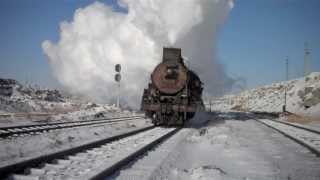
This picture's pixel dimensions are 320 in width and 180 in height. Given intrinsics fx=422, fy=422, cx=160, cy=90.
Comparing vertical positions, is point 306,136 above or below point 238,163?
above

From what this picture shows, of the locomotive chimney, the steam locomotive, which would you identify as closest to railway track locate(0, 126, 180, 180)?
the steam locomotive

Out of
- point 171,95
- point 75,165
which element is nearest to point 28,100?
point 171,95

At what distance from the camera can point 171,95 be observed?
23.3 m

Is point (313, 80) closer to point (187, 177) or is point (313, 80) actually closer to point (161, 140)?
point (161, 140)

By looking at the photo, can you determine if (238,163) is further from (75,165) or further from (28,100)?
(28,100)

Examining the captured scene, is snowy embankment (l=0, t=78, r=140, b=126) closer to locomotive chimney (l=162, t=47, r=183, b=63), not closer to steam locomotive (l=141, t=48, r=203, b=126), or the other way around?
steam locomotive (l=141, t=48, r=203, b=126)

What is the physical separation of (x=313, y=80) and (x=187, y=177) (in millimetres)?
84172

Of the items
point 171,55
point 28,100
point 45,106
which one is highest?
point 171,55

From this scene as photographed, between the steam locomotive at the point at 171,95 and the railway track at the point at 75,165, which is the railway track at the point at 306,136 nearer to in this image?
the steam locomotive at the point at 171,95

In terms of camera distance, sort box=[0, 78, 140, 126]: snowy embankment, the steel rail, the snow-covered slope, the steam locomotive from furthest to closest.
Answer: the snow-covered slope < box=[0, 78, 140, 126]: snowy embankment < the steam locomotive < the steel rail

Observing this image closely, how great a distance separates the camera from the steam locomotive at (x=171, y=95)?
22.9m

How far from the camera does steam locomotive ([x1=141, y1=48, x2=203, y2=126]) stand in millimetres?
22897

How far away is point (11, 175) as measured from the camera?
684cm

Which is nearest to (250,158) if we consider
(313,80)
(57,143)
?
(57,143)
